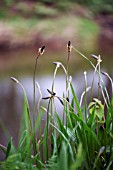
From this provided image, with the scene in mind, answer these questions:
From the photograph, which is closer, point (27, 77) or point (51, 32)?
point (27, 77)

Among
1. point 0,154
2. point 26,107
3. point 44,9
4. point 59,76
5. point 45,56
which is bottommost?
point 0,154

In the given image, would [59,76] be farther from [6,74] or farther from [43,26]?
[43,26]

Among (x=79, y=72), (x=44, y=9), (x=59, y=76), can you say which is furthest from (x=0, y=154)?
(x=44, y=9)

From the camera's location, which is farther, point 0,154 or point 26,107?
point 0,154

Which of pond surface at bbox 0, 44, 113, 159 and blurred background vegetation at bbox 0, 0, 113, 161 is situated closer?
pond surface at bbox 0, 44, 113, 159

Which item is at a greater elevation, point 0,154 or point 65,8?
point 65,8

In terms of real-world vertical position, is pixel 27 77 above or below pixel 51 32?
below

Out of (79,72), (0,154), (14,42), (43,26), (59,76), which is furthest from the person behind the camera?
(43,26)

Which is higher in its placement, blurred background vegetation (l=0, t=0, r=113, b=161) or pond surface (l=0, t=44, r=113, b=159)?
blurred background vegetation (l=0, t=0, r=113, b=161)
